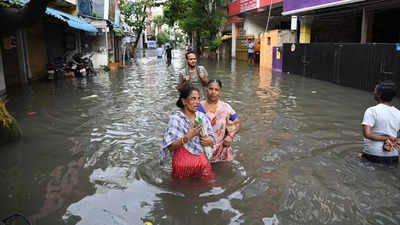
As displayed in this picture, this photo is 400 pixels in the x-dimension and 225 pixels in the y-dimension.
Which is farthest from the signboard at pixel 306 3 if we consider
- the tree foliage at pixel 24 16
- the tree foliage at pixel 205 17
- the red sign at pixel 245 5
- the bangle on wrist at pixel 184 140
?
the tree foliage at pixel 205 17

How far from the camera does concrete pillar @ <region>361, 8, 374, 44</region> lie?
1596 cm

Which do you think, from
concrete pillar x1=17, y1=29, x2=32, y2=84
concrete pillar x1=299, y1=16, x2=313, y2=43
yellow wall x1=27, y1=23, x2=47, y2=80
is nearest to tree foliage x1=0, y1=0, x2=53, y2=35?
concrete pillar x1=17, y1=29, x2=32, y2=84

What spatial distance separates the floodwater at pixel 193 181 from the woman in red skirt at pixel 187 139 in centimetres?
33

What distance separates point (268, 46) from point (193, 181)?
18672 millimetres

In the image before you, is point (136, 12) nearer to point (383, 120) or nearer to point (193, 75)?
point (193, 75)

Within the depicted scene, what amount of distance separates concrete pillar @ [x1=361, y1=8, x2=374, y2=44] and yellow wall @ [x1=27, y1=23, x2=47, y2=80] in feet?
47.7

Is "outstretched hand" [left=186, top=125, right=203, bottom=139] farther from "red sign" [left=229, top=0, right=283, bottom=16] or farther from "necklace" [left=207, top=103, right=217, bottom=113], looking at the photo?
"red sign" [left=229, top=0, right=283, bottom=16]

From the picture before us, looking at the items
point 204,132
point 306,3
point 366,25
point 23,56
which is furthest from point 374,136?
point 306,3

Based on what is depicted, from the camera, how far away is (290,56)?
58.1 ft

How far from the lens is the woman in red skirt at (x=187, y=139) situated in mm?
3754

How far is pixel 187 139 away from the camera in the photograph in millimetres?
3652

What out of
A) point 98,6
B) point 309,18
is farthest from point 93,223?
point 98,6

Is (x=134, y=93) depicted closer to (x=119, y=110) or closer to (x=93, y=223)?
(x=119, y=110)

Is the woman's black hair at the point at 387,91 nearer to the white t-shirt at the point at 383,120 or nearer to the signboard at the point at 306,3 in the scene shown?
the white t-shirt at the point at 383,120
